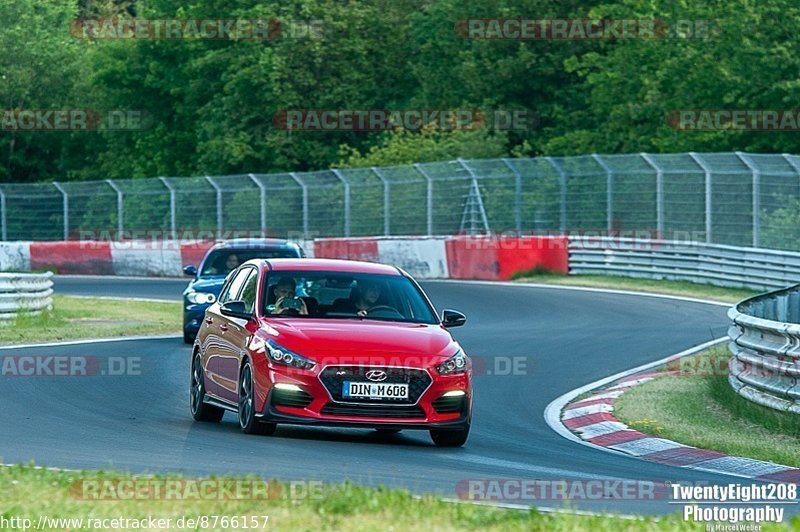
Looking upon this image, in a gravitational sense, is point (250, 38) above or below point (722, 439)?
above

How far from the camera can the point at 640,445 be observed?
1273 cm

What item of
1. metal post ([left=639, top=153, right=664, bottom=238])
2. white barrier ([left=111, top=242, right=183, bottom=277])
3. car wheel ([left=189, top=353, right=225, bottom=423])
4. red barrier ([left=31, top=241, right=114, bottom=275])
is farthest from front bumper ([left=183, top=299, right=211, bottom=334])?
Answer: red barrier ([left=31, top=241, right=114, bottom=275])

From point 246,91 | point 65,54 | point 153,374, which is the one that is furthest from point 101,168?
point 153,374

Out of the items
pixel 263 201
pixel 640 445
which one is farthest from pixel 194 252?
pixel 640 445

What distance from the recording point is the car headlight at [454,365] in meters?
12.1

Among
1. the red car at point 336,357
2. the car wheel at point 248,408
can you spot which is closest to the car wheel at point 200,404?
the red car at point 336,357

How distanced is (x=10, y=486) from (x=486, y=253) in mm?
27190

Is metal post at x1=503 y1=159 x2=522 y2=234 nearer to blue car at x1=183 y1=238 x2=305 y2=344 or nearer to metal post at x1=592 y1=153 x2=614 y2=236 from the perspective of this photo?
metal post at x1=592 y1=153 x2=614 y2=236

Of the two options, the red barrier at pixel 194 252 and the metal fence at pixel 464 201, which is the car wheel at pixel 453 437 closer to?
the metal fence at pixel 464 201

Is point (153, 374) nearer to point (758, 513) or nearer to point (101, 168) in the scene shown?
point (758, 513)

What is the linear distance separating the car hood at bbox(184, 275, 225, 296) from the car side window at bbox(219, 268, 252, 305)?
7.28 m

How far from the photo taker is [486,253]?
3550 cm

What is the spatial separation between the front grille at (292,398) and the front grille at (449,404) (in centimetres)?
94

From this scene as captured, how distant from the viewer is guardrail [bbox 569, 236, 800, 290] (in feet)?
93.4
